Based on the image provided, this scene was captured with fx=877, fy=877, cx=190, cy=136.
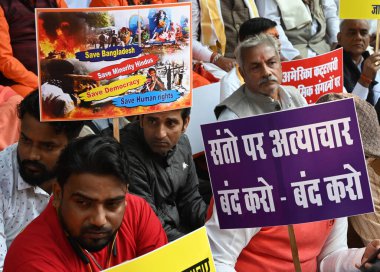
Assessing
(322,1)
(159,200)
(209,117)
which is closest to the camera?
(159,200)

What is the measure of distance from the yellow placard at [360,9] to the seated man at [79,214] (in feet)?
11.8

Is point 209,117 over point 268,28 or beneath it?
beneath

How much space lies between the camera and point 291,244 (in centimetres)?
315

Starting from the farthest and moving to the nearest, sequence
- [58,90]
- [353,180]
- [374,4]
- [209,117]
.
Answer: [374,4], [209,117], [58,90], [353,180]

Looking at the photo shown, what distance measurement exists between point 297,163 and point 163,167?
1246 mm

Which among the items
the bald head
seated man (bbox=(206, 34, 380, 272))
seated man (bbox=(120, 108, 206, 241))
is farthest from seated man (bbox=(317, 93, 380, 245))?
the bald head

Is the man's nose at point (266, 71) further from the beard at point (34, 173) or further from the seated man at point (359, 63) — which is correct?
the seated man at point (359, 63)

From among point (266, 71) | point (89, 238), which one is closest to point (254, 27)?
point (266, 71)

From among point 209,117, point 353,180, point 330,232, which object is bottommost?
point 330,232

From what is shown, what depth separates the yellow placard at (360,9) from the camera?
19.7 feet

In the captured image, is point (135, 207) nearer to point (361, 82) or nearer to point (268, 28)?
point (268, 28)

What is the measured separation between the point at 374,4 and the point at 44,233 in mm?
3904

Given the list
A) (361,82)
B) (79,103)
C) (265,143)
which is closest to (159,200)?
(79,103)

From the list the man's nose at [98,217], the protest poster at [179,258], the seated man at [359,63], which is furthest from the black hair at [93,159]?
the seated man at [359,63]
